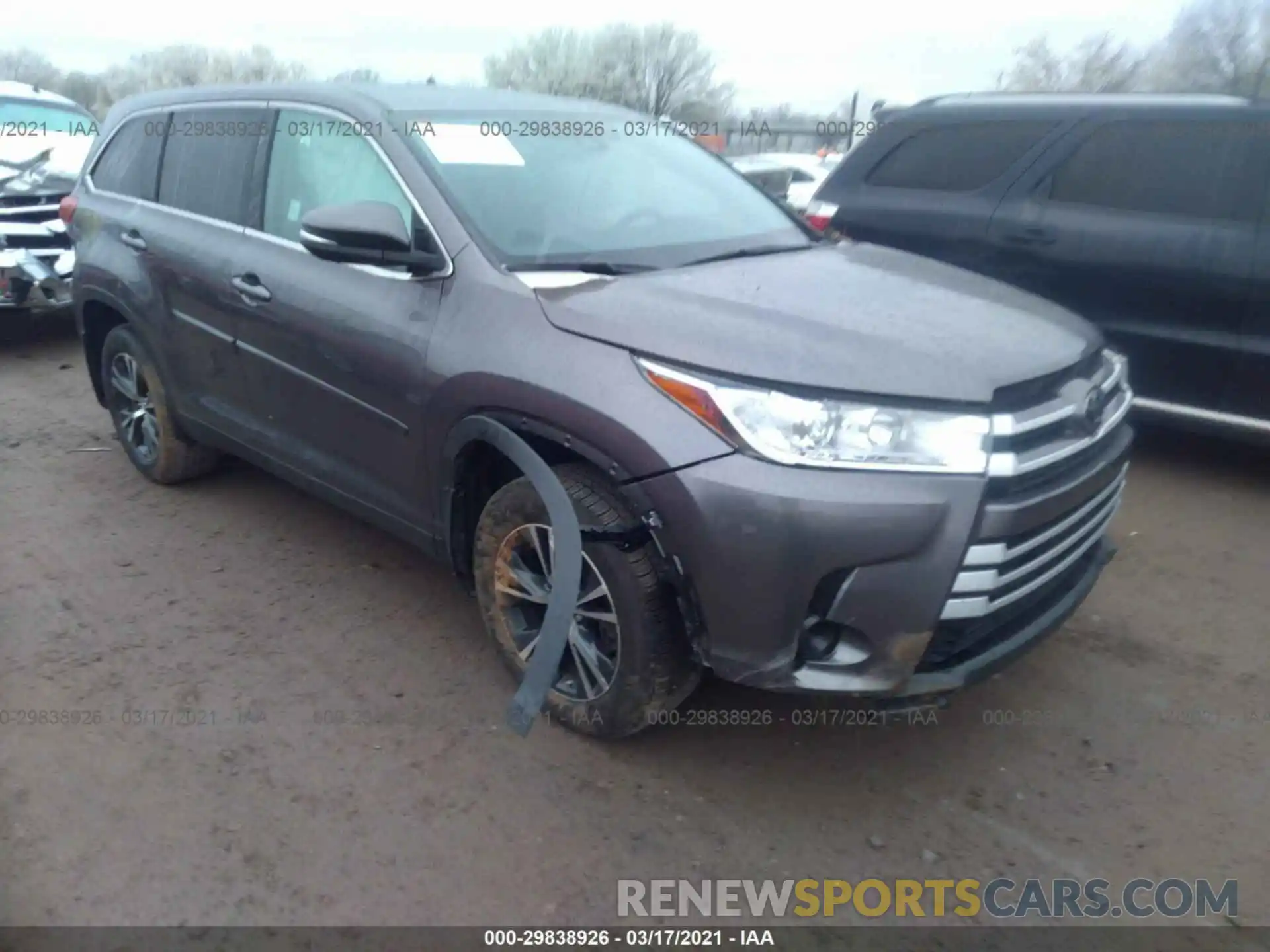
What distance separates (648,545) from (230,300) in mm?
2051

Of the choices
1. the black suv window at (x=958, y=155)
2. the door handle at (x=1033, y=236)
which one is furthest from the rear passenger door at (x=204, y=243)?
the door handle at (x=1033, y=236)

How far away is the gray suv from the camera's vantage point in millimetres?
2303

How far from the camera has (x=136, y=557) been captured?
4008mm

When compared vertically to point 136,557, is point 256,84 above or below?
above

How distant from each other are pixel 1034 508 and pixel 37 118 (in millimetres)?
8707

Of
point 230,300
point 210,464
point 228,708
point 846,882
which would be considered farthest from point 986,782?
point 210,464

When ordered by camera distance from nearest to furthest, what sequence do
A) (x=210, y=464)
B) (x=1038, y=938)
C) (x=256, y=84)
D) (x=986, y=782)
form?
(x=1038, y=938)
(x=986, y=782)
(x=256, y=84)
(x=210, y=464)

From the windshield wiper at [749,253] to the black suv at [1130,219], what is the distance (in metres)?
2.07

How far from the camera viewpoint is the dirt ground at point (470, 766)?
2.45 metres

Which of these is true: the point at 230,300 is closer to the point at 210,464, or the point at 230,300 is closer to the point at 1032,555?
the point at 210,464

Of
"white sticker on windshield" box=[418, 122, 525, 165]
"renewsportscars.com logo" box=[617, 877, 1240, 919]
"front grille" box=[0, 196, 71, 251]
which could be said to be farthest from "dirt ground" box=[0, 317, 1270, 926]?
"front grille" box=[0, 196, 71, 251]

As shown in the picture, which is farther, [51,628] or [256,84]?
[256,84]

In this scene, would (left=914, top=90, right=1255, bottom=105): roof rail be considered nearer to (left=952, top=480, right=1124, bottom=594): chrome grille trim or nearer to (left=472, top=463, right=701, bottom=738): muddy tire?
(left=952, top=480, right=1124, bottom=594): chrome grille trim

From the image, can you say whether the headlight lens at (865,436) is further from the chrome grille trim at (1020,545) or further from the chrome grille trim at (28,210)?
the chrome grille trim at (28,210)
